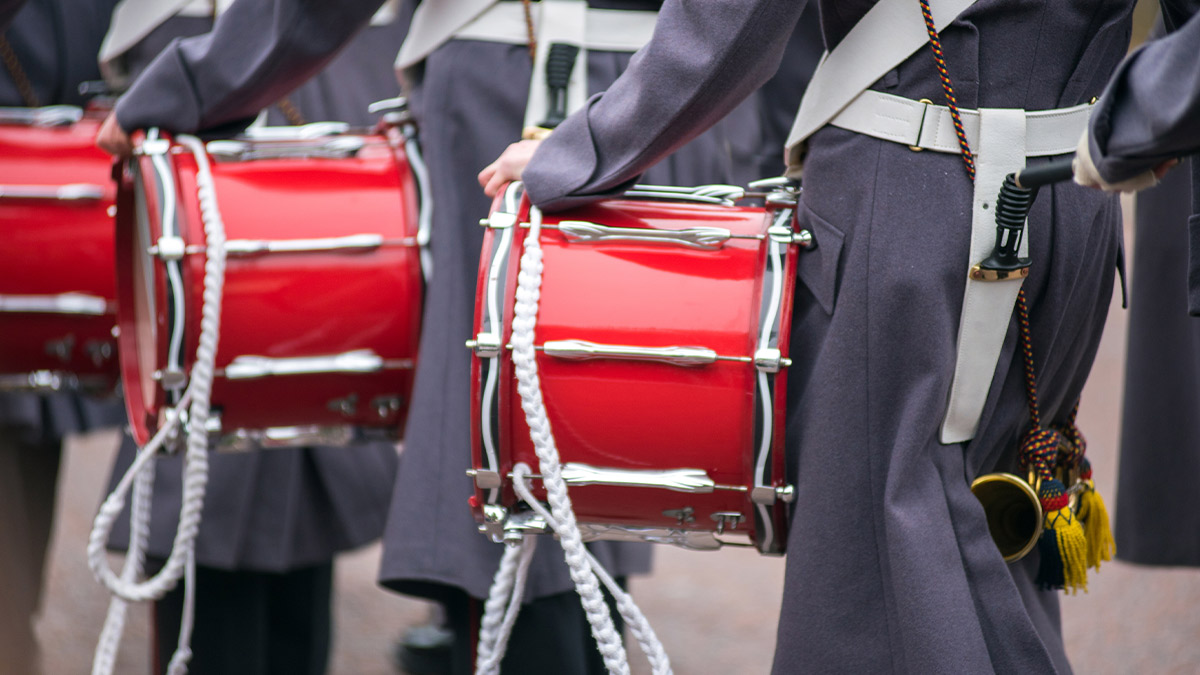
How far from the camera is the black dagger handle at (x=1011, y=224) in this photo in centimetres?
132

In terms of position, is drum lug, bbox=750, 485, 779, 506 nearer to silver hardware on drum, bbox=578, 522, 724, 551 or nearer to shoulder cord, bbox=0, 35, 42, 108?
silver hardware on drum, bbox=578, 522, 724, 551

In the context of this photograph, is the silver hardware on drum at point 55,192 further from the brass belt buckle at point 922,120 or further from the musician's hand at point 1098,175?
the musician's hand at point 1098,175

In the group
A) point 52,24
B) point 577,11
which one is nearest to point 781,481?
point 577,11

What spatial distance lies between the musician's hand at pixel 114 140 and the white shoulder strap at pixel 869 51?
113 cm

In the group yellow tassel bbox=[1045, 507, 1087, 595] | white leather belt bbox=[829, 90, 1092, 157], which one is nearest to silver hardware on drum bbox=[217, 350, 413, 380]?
white leather belt bbox=[829, 90, 1092, 157]

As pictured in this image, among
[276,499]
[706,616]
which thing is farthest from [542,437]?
[706,616]

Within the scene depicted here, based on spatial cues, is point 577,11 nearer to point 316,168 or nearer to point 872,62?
point 316,168

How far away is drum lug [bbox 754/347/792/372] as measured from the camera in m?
1.45

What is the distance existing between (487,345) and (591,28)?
0.74m

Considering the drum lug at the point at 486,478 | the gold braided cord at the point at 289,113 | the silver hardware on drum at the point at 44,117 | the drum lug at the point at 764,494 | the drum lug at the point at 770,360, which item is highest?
the gold braided cord at the point at 289,113

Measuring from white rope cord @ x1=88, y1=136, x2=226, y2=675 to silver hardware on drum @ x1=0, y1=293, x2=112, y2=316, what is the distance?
0.39 meters

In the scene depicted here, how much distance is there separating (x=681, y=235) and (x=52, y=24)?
1.77 meters

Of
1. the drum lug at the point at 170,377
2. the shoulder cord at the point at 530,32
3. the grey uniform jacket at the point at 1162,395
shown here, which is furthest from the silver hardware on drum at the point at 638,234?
the grey uniform jacket at the point at 1162,395

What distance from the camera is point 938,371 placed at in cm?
139
